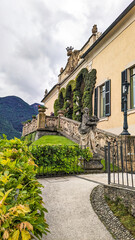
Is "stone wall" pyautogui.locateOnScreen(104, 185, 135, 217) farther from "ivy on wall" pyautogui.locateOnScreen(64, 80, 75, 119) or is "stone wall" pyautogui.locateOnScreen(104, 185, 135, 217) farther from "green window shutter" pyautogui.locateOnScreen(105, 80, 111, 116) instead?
"ivy on wall" pyautogui.locateOnScreen(64, 80, 75, 119)

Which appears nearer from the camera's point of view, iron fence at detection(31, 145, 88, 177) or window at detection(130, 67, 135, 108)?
iron fence at detection(31, 145, 88, 177)

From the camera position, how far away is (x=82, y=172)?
738 centimetres

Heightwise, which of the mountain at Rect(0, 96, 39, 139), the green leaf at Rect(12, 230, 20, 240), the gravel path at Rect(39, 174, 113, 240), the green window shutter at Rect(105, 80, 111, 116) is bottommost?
the gravel path at Rect(39, 174, 113, 240)

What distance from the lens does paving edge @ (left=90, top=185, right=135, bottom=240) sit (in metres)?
2.64

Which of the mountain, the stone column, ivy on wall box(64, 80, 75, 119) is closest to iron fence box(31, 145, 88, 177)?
the stone column

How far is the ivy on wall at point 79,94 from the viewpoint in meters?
15.4

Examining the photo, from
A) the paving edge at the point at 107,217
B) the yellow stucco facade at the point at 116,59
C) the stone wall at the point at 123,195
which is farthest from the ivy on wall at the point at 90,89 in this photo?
the stone wall at the point at 123,195

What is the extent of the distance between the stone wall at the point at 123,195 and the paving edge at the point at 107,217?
0.69ft

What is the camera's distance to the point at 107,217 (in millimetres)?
3207

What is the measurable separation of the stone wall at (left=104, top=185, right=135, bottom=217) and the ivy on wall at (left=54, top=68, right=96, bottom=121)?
1139cm

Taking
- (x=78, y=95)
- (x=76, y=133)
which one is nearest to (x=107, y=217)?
(x=76, y=133)

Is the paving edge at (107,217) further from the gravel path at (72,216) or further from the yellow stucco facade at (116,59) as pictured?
the yellow stucco facade at (116,59)

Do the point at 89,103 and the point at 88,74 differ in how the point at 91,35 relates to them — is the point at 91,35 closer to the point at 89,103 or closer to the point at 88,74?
the point at 88,74

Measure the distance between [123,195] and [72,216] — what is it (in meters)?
1.01
